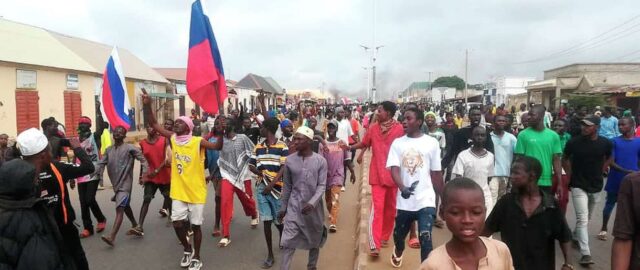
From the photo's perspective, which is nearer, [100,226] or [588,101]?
[100,226]

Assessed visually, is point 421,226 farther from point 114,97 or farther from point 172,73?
point 172,73

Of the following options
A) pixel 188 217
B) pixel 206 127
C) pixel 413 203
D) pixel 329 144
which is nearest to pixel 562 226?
pixel 413 203

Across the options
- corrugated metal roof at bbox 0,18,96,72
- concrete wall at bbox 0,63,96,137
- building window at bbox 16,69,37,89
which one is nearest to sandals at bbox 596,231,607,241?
corrugated metal roof at bbox 0,18,96,72

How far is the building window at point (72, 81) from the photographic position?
20516 millimetres

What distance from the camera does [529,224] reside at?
330 centimetres

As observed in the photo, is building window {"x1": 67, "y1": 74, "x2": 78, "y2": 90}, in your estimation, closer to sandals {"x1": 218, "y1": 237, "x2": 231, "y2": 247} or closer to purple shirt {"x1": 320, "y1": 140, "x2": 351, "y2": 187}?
purple shirt {"x1": 320, "y1": 140, "x2": 351, "y2": 187}

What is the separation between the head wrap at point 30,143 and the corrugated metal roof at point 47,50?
50.6 ft

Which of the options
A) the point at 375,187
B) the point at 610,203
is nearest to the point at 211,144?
the point at 375,187

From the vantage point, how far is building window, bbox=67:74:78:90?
808 inches

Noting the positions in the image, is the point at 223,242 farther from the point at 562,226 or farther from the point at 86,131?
the point at 562,226

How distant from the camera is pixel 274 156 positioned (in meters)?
5.79

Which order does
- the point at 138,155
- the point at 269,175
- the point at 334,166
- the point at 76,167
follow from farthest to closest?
the point at 334,166, the point at 138,155, the point at 269,175, the point at 76,167

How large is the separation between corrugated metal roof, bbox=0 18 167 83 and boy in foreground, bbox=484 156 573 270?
17.5m

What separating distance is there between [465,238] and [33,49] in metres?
21.0
